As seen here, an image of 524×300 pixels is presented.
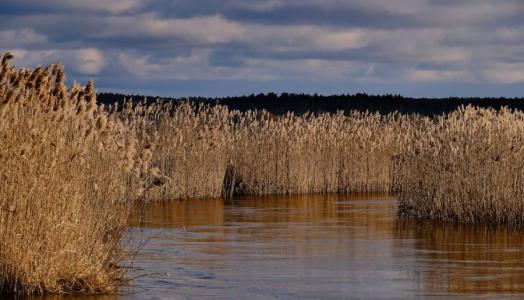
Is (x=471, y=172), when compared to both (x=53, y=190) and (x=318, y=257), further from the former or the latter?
(x=53, y=190)

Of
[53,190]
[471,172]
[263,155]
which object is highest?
[53,190]

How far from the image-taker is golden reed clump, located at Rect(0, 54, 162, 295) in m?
10.2

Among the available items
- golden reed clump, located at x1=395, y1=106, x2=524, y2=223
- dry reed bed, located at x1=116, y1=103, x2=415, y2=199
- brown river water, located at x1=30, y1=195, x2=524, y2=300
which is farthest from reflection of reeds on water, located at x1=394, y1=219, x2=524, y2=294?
dry reed bed, located at x1=116, y1=103, x2=415, y2=199

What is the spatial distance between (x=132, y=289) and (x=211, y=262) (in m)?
2.30

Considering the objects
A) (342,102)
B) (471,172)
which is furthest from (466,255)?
(342,102)

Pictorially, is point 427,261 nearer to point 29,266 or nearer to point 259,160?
point 29,266

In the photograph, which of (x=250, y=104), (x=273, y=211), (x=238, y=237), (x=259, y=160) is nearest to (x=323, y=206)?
(x=273, y=211)

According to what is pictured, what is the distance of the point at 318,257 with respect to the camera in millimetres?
13828

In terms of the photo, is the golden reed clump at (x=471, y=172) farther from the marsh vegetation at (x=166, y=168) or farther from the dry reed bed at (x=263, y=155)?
the dry reed bed at (x=263, y=155)

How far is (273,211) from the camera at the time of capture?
70.0 ft

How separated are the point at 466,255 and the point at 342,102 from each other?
5411 cm

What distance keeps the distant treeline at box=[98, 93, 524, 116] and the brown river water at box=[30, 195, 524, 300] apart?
1816 inches

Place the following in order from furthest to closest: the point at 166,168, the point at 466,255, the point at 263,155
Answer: the point at 263,155
the point at 166,168
the point at 466,255

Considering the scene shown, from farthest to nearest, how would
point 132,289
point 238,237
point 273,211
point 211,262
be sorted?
point 273,211 → point 238,237 → point 211,262 → point 132,289
